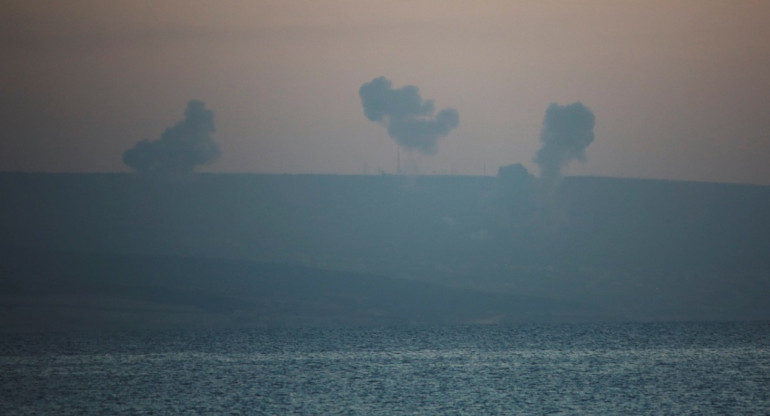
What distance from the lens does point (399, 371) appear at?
11.8ft

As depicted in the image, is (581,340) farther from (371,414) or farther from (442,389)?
(371,414)

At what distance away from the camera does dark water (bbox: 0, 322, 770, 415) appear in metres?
3.02

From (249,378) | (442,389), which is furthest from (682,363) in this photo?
(249,378)

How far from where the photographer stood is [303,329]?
4977 millimetres

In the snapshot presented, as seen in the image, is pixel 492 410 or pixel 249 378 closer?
pixel 492 410

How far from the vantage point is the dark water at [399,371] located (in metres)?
3.02

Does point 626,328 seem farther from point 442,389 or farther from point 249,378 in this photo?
point 249,378

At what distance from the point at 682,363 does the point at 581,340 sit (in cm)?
71

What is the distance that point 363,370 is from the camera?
3650 millimetres

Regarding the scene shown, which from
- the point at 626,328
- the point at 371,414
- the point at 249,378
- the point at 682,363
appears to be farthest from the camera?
the point at 626,328

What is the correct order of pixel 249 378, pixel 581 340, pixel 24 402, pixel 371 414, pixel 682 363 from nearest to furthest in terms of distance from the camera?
1. pixel 371 414
2. pixel 24 402
3. pixel 249 378
4. pixel 682 363
5. pixel 581 340

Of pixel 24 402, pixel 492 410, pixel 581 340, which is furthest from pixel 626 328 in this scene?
pixel 24 402

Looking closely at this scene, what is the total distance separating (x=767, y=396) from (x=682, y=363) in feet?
2.22

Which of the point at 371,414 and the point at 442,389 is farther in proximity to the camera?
the point at 442,389
